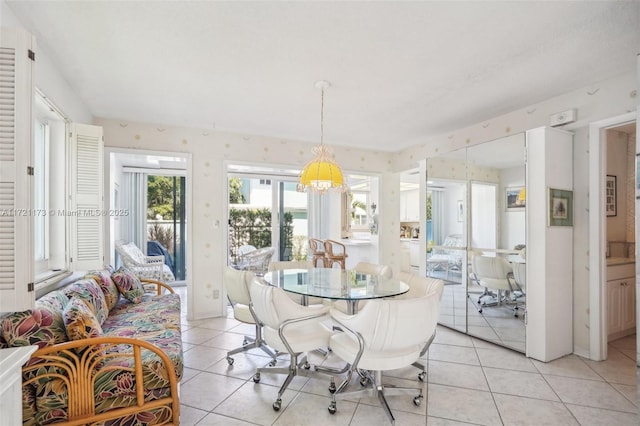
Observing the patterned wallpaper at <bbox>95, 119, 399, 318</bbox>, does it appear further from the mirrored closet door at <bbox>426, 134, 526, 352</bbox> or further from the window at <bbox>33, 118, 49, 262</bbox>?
the mirrored closet door at <bbox>426, 134, 526, 352</bbox>

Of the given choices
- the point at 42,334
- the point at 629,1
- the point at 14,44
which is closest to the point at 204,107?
the point at 14,44

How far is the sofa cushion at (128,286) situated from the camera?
3215mm

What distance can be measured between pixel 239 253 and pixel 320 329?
3.55 metres

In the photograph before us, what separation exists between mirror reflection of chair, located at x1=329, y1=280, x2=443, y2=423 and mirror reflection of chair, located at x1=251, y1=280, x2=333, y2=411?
19cm

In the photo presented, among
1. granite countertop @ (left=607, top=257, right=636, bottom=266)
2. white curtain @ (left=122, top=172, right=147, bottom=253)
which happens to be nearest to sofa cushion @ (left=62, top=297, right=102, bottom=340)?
granite countertop @ (left=607, top=257, right=636, bottom=266)

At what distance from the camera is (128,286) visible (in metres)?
3.26

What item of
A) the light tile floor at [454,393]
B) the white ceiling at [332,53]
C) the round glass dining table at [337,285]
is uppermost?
the white ceiling at [332,53]

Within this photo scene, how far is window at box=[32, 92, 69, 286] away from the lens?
2.68 meters

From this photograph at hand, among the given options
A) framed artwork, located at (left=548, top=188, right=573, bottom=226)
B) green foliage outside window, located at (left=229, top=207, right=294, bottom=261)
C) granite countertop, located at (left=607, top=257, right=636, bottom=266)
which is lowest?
granite countertop, located at (left=607, top=257, right=636, bottom=266)

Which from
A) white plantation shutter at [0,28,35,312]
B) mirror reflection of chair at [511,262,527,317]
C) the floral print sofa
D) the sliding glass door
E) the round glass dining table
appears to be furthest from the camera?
the sliding glass door

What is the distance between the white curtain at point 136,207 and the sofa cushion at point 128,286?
10.6 ft

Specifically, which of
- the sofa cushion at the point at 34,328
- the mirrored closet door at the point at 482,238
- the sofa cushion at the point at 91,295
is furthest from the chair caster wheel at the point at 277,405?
the mirrored closet door at the point at 482,238

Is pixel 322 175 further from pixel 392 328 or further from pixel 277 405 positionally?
pixel 277 405

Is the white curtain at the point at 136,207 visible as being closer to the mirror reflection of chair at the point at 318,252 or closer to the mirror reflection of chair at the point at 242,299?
the mirror reflection of chair at the point at 318,252
